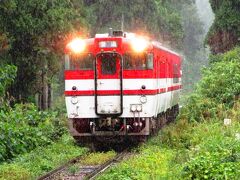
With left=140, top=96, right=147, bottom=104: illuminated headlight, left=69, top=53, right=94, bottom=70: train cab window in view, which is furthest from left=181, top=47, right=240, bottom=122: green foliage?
left=69, top=53, right=94, bottom=70: train cab window

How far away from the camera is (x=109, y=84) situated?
17750 mm

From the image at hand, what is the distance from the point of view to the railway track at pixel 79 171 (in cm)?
1337

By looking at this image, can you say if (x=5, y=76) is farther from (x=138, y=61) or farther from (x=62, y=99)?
(x=62, y=99)

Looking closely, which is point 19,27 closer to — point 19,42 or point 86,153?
point 19,42

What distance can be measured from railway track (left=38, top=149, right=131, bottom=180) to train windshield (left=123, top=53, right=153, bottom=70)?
286 cm

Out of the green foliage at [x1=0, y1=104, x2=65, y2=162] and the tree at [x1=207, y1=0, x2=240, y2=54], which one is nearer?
the green foliage at [x1=0, y1=104, x2=65, y2=162]

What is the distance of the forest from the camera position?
522 inches

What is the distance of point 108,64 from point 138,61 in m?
0.90

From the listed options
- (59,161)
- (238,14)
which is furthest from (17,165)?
(238,14)

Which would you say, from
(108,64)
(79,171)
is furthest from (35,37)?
(79,171)

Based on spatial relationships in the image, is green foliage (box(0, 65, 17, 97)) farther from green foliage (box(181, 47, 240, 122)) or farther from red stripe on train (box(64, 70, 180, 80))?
green foliage (box(181, 47, 240, 122))

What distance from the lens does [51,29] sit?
29.6 metres

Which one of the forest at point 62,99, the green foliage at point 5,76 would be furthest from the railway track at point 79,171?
the green foliage at point 5,76

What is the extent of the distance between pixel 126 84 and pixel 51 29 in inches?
496
